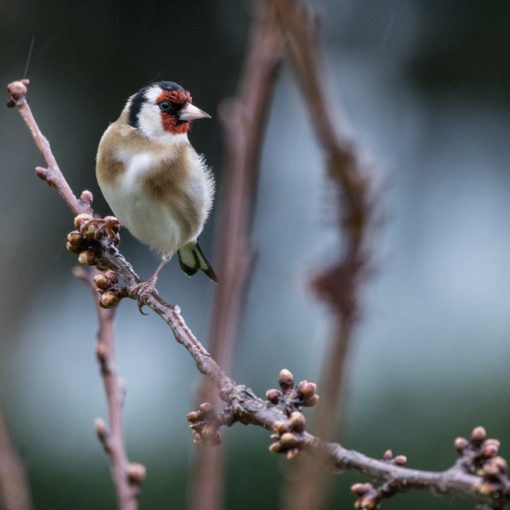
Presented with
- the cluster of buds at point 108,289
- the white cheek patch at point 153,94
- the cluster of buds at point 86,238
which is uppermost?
the white cheek patch at point 153,94

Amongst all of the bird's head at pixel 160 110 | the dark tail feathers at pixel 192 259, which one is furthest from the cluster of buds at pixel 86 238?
the dark tail feathers at pixel 192 259

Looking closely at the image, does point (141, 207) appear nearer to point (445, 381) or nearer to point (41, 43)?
point (445, 381)

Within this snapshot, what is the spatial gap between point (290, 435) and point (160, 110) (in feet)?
4.97

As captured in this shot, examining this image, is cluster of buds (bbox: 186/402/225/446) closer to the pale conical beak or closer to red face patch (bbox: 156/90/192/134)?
the pale conical beak

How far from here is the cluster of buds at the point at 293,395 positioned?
3.63ft

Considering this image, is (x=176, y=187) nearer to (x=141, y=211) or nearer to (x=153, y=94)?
(x=141, y=211)

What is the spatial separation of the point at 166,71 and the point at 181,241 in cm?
469

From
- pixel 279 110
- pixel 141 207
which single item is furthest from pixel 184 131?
pixel 279 110

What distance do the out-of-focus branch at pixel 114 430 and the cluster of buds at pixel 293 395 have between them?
227mm

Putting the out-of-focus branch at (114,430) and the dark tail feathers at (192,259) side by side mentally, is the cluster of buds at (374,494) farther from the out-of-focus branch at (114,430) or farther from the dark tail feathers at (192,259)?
the dark tail feathers at (192,259)

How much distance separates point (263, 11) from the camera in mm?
881

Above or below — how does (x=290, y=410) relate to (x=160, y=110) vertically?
below

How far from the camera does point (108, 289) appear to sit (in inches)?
55.8

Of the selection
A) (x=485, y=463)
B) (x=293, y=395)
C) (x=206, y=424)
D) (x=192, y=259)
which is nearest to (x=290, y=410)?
(x=293, y=395)
